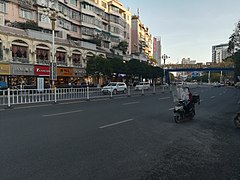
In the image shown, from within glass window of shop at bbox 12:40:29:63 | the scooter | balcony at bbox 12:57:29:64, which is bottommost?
the scooter

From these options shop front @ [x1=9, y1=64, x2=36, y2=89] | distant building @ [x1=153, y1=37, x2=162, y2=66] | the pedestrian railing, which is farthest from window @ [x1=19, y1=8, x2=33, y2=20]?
distant building @ [x1=153, y1=37, x2=162, y2=66]

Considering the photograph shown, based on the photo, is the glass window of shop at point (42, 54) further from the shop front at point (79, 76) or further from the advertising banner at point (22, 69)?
the shop front at point (79, 76)

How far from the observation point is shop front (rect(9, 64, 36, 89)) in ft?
98.2

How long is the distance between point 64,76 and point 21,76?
8.82 m

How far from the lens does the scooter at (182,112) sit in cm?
841

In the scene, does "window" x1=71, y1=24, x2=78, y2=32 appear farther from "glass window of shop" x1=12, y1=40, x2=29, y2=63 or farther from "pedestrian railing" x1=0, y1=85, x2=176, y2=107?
"pedestrian railing" x1=0, y1=85, x2=176, y2=107

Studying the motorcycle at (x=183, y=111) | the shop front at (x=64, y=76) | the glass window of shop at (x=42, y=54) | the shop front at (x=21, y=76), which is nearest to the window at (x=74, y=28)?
the shop front at (x=64, y=76)

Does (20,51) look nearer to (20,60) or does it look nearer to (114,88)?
(20,60)

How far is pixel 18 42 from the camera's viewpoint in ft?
101

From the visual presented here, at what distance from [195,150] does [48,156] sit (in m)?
3.51

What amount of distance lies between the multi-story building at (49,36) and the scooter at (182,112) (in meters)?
17.7

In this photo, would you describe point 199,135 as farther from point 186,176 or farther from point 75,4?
point 75,4

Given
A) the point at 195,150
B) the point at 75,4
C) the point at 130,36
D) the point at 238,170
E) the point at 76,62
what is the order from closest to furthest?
the point at 238,170, the point at 195,150, the point at 76,62, the point at 75,4, the point at 130,36

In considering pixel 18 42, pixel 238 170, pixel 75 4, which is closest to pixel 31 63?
pixel 18 42
